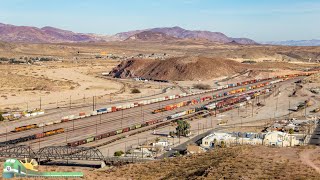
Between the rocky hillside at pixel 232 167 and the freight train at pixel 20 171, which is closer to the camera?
the freight train at pixel 20 171

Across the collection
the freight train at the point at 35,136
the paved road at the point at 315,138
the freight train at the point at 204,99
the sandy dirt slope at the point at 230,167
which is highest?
the sandy dirt slope at the point at 230,167

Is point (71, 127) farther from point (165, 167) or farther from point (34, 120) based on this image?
point (165, 167)

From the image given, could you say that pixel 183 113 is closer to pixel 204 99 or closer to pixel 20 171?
pixel 204 99

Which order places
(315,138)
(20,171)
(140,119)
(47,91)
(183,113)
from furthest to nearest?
1. (47,91)
2. (183,113)
3. (140,119)
4. (315,138)
5. (20,171)

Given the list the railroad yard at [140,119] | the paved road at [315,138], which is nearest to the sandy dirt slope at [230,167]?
the railroad yard at [140,119]

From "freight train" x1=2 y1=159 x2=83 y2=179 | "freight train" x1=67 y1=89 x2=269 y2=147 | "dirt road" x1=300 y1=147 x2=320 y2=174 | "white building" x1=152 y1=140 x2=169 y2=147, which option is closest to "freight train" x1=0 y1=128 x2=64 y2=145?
"freight train" x1=67 y1=89 x2=269 y2=147

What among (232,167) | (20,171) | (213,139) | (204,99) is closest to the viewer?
(20,171)

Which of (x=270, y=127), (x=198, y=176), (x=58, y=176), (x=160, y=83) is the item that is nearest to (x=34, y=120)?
(x=270, y=127)

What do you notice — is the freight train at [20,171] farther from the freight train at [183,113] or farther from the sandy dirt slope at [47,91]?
the sandy dirt slope at [47,91]

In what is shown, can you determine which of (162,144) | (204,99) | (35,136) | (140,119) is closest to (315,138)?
(162,144)

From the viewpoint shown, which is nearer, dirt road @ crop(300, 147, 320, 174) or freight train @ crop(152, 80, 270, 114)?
dirt road @ crop(300, 147, 320, 174)

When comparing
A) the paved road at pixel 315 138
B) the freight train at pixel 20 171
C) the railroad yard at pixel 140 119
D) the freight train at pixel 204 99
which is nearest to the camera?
the freight train at pixel 20 171

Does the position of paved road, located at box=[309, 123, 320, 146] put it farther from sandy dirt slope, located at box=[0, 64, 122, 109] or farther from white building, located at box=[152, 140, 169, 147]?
sandy dirt slope, located at box=[0, 64, 122, 109]
